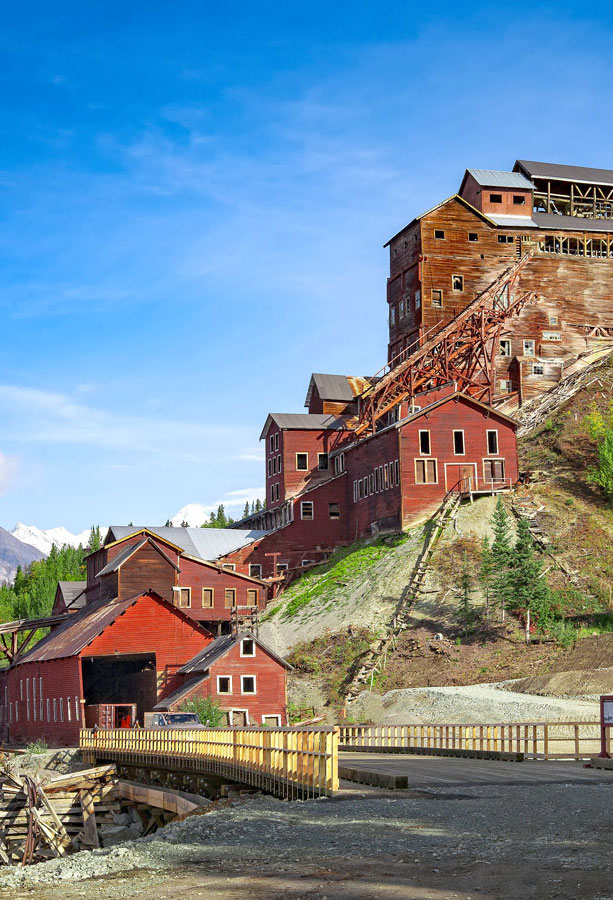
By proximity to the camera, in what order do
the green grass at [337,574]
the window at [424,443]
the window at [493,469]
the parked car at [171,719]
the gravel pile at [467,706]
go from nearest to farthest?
the gravel pile at [467,706], the parked car at [171,719], the green grass at [337,574], the window at [424,443], the window at [493,469]

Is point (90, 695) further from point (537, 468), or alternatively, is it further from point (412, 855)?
point (412, 855)

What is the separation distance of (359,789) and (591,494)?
168 feet

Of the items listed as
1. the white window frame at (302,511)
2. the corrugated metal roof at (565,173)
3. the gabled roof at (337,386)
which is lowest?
the white window frame at (302,511)

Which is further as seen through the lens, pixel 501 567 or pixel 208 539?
pixel 208 539

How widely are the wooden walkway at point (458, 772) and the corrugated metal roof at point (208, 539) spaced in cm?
4937

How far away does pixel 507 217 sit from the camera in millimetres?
95688

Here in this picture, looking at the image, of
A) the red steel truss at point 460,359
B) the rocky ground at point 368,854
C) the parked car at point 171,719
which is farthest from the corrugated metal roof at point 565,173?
the rocky ground at point 368,854

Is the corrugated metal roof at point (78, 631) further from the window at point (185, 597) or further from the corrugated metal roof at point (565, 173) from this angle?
the corrugated metal roof at point (565, 173)

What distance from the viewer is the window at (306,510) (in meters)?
81.4

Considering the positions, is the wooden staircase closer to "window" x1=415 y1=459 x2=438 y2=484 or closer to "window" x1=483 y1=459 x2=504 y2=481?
"window" x1=415 y1=459 x2=438 y2=484

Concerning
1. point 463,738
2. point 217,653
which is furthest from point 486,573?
point 463,738

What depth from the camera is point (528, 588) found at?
192ft

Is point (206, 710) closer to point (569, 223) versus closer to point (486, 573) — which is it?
point (486, 573)

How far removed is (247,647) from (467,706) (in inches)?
462
